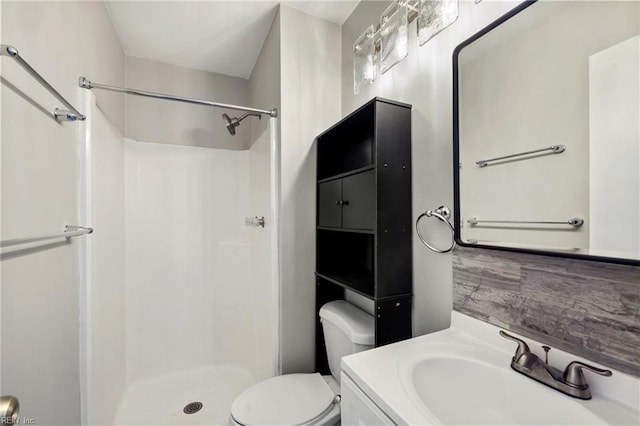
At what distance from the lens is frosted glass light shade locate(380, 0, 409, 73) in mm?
1239

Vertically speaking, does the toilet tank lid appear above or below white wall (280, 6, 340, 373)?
below

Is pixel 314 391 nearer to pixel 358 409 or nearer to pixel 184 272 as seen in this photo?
pixel 358 409

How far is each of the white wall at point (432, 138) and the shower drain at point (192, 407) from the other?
1643 mm

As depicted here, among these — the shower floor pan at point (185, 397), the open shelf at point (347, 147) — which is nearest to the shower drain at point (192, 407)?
the shower floor pan at point (185, 397)

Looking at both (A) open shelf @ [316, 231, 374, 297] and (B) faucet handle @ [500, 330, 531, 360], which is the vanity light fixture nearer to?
(A) open shelf @ [316, 231, 374, 297]

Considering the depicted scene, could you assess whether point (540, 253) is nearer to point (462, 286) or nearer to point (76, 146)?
point (462, 286)

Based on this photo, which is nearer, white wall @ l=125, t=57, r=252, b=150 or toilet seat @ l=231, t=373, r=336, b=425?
toilet seat @ l=231, t=373, r=336, b=425

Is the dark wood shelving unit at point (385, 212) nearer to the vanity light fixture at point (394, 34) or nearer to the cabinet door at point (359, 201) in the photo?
the cabinet door at point (359, 201)

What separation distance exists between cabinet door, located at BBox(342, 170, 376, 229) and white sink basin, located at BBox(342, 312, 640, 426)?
0.50 metres

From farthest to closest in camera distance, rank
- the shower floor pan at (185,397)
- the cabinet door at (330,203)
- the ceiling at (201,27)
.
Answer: the shower floor pan at (185,397)
the ceiling at (201,27)
the cabinet door at (330,203)

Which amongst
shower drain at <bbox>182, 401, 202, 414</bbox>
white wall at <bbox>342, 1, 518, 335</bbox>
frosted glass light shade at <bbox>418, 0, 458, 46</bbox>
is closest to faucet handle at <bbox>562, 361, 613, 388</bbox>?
white wall at <bbox>342, 1, 518, 335</bbox>

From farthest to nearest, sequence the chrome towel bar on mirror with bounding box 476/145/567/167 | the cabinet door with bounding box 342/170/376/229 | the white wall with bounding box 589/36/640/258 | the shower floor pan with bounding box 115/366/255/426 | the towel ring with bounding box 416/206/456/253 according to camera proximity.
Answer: the shower floor pan with bounding box 115/366/255/426 < the cabinet door with bounding box 342/170/376/229 < the towel ring with bounding box 416/206/456/253 < the chrome towel bar on mirror with bounding box 476/145/567/167 < the white wall with bounding box 589/36/640/258

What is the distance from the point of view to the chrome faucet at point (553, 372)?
25.1 inches

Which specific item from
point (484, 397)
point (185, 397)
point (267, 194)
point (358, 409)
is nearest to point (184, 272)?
point (185, 397)
